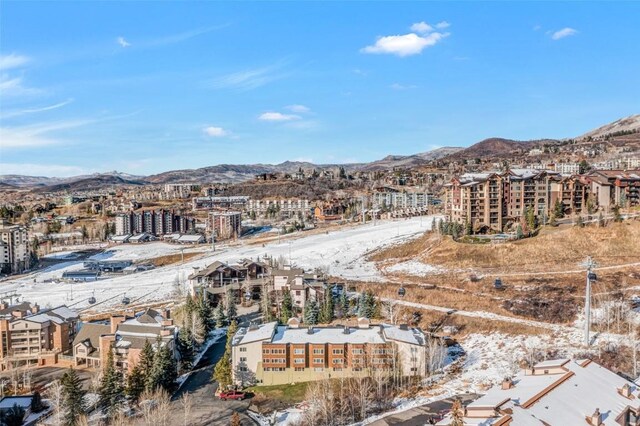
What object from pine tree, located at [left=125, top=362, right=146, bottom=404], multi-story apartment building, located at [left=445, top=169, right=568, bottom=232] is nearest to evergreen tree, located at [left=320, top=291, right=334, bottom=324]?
pine tree, located at [left=125, top=362, right=146, bottom=404]

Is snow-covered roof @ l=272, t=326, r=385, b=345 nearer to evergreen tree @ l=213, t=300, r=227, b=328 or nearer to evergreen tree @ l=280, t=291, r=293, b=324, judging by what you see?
evergreen tree @ l=280, t=291, r=293, b=324

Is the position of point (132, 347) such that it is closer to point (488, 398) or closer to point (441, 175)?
point (488, 398)

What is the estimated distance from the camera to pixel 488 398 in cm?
2308

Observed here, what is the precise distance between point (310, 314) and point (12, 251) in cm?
7128

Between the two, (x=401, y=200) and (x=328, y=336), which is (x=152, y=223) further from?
(x=328, y=336)

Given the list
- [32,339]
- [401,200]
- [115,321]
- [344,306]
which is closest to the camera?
[115,321]

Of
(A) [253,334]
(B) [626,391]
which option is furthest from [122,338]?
(B) [626,391]

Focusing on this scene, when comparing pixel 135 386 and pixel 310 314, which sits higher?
pixel 310 314

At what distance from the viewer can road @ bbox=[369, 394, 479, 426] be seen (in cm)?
2728

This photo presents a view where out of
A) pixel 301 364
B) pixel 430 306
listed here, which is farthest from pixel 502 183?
pixel 301 364

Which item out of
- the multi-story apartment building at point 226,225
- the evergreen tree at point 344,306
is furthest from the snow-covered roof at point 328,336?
the multi-story apartment building at point 226,225

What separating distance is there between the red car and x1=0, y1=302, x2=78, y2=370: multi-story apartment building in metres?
17.8

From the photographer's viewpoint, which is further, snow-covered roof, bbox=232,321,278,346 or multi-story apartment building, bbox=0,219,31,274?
multi-story apartment building, bbox=0,219,31,274

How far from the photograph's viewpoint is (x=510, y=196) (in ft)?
233
